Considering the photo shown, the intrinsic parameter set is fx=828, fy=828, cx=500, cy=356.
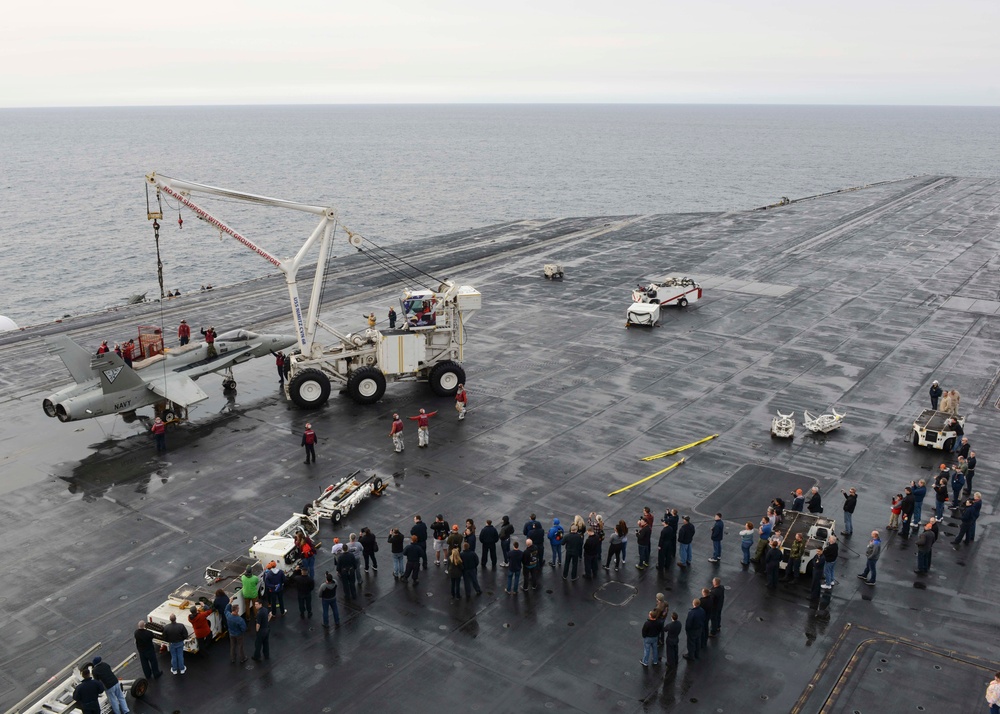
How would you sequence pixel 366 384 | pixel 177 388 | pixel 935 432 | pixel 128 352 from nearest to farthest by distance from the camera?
pixel 935 432, pixel 177 388, pixel 128 352, pixel 366 384

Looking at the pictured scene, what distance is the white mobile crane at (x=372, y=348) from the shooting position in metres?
31.9

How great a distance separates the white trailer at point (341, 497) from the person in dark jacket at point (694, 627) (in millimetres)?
10215

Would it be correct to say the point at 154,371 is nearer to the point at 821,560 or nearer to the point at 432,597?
the point at 432,597

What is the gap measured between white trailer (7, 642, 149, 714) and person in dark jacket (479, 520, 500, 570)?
8.06 meters

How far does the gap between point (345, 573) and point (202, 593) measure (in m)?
3.15

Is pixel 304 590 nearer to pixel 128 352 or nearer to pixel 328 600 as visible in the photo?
pixel 328 600

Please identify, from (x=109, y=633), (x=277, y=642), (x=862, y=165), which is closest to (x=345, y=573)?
(x=277, y=642)

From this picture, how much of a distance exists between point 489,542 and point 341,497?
523 cm

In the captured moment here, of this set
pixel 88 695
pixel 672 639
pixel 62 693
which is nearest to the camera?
pixel 88 695

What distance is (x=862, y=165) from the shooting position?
181 m

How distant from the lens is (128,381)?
2917cm

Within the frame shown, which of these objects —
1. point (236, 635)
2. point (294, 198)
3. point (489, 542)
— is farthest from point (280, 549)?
point (294, 198)

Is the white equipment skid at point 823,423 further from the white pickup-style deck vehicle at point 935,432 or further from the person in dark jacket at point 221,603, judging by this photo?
the person in dark jacket at point 221,603

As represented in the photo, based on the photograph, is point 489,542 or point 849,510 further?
point 849,510
